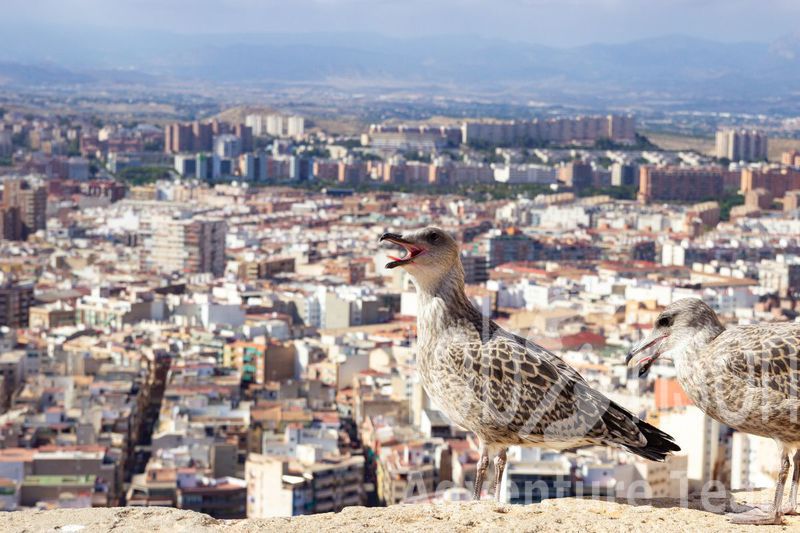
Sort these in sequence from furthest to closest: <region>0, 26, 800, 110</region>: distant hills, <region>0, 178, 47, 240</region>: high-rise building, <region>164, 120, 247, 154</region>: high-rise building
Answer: <region>0, 26, 800, 110</region>: distant hills
<region>164, 120, 247, 154</region>: high-rise building
<region>0, 178, 47, 240</region>: high-rise building

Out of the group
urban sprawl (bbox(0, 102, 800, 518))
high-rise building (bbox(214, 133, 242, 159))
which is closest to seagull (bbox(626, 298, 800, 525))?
urban sprawl (bbox(0, 102, 800, 518))

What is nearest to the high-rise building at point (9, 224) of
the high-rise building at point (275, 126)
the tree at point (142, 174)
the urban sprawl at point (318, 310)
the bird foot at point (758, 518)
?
the urban sprawl at point (318, 310)

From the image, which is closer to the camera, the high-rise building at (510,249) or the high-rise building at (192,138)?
the high-rise building at (510,249)

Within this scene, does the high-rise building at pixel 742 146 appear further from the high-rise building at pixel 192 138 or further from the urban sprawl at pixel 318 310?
the high-rise building at pixel 192 138

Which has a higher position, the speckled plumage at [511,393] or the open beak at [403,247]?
the open beak at [403,247]

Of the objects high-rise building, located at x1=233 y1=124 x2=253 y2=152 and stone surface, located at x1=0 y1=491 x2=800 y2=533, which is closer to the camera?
stone surface, located at x1=0 y1=491 x2=800 y2=533

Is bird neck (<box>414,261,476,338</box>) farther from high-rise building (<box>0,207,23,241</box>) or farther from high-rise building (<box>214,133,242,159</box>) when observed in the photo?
high-rise building (<box>214,133,242,159</box>)
